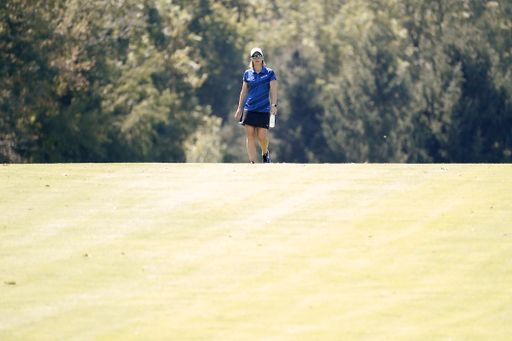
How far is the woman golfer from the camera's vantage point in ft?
51.9

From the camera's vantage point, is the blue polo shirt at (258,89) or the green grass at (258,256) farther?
the blue polo shirt at (258,89)

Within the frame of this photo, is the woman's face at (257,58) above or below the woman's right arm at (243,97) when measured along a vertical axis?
above

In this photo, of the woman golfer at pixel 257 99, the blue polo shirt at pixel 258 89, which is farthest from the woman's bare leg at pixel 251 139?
the blue polo shirt at pixel 258 89

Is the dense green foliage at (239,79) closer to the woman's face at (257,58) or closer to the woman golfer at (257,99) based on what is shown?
the woman golfer at (257,99)

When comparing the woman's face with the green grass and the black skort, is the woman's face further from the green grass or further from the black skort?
the green grass

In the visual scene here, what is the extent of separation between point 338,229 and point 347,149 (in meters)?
56.5

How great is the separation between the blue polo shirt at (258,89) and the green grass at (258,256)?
1.51 meters

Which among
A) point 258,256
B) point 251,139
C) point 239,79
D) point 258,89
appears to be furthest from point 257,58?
point 239,79

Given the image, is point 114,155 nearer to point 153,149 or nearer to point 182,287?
point 153,149

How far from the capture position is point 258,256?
33.2 feet

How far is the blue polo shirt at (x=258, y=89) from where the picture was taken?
51.9ft

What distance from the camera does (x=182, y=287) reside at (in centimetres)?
915

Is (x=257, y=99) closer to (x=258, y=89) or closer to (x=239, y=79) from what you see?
(x=258, y=89)

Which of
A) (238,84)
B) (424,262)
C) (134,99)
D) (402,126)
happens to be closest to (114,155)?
(134,99)
